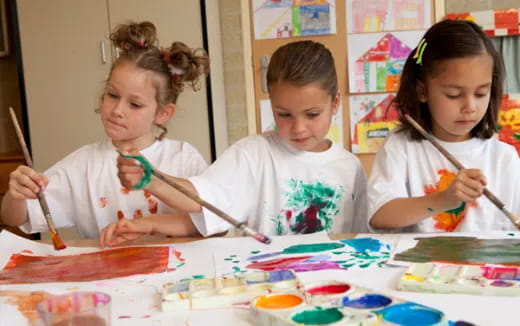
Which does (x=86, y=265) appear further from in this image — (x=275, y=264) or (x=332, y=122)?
(x=332, y=122)

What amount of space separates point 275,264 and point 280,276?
0.14 metres

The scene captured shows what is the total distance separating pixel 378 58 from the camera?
114 inches

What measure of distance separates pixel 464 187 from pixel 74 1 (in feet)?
7.93

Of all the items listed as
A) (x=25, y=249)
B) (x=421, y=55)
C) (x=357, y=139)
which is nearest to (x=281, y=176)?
(x=421, y=55)

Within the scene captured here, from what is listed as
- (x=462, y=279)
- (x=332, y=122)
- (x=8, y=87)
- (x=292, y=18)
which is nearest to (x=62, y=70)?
(x=8, y=87)

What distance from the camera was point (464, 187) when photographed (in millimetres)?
1006

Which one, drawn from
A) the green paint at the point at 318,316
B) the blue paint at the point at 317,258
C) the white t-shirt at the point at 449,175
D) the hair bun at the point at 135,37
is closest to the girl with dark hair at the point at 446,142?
the white t-shirt at the point at 449,175

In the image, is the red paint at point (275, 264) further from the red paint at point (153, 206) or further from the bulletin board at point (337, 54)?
the bulletin board at point (337, 54)

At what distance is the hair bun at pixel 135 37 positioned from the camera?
56.7 inches

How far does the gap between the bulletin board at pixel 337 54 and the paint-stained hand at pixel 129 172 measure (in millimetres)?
2036

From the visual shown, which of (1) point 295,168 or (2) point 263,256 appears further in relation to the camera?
(1) point 295,168

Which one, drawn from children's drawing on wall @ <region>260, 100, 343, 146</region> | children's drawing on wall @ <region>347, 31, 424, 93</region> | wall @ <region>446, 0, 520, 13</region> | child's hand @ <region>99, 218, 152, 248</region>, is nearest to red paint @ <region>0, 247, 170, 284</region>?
child's hand @ <region>99, 218, 152, 248</region>

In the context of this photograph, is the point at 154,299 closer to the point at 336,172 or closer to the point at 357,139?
the point at 336,172

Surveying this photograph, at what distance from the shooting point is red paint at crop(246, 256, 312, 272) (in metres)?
0.89
